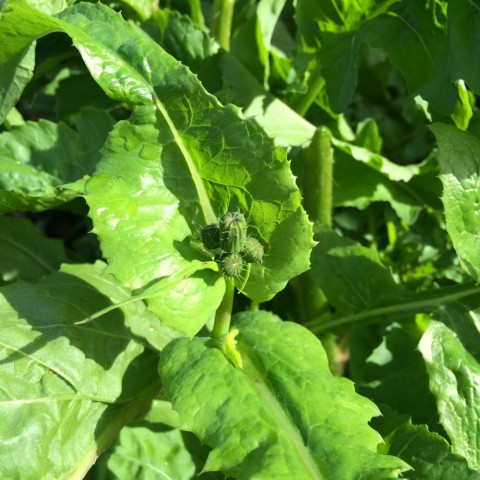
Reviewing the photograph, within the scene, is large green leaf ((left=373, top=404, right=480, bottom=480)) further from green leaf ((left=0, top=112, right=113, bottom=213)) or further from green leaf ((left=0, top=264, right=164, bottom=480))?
green leaf ((left=0, top=112, right=113, bottom=213))

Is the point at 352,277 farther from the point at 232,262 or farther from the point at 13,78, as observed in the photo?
the point at 13,78

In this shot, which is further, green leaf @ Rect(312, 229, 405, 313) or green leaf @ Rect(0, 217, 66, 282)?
green leaf @ Rect(0, 217, 66, 282)

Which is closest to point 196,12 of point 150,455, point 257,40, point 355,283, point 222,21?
point 222,21

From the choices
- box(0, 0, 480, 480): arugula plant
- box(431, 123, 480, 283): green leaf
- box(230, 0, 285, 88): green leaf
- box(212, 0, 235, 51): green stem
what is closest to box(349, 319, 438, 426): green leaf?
box(0, 0, 480, 480): arugula plant

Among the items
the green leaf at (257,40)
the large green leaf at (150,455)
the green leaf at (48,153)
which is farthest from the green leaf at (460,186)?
the green leaf at (48,153)

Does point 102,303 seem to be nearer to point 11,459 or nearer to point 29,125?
point 11,459

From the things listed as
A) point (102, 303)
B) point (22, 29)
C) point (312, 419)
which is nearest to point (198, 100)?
point (22, 29)

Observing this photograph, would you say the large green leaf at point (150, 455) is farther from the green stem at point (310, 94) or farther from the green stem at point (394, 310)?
the green stem at point (310, 94)
